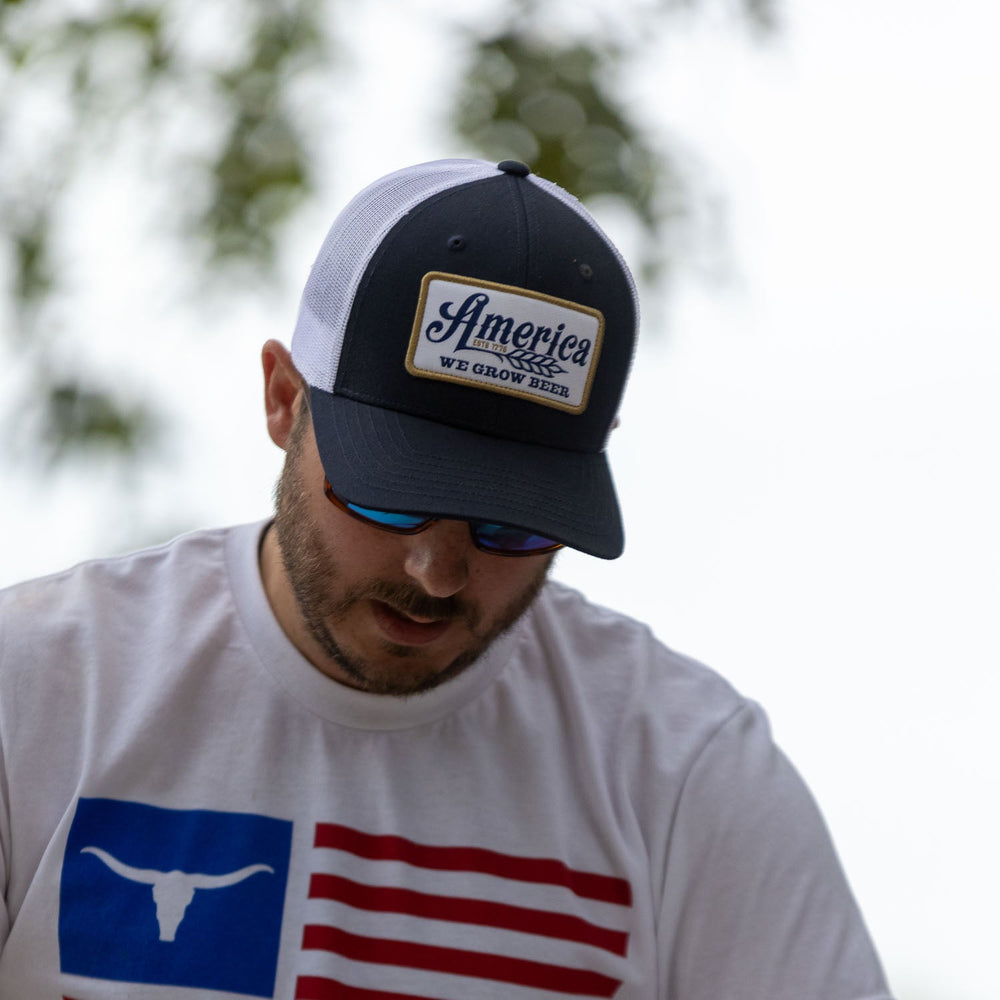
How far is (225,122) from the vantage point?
3.60m

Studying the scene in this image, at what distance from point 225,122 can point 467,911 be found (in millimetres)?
2521

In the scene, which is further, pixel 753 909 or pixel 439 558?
pixel 753 909

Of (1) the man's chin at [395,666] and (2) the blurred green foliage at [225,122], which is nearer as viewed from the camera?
(1) the man's chin at [395,666]

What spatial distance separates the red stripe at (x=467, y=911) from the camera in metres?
1.61

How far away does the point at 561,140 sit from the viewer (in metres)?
3.58

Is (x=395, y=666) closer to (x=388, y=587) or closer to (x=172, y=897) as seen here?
(x=388, y=587)

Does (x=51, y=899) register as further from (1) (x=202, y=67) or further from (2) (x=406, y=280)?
(1) (x=202, y=67)

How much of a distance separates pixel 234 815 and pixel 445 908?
10.4 inches

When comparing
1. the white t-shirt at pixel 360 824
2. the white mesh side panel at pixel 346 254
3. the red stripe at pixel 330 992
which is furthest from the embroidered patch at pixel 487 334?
the red stripe at pixel 330 992

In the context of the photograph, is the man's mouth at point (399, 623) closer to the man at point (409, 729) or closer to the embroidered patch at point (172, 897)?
the man at point (409, 729)

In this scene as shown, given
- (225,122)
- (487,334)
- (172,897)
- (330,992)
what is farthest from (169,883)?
(225,122)

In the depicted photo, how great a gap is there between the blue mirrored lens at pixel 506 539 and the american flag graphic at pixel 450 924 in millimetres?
373

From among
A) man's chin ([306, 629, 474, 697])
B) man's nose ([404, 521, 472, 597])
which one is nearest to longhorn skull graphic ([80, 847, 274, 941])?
man's chin ([306, 629, 474, 697])

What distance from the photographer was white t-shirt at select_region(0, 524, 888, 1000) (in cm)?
155
